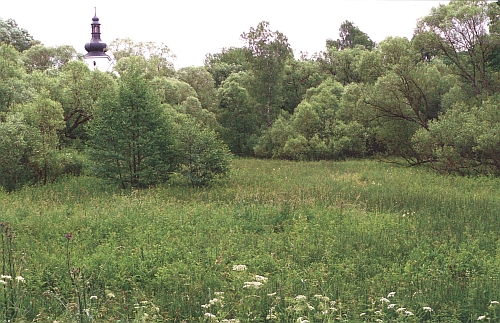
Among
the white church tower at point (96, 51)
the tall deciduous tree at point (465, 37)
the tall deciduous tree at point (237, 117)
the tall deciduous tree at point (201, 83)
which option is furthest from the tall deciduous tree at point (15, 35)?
the tall deciduous tree at point (465, 37)

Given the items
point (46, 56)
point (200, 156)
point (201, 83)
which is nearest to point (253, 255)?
point (200, 156)

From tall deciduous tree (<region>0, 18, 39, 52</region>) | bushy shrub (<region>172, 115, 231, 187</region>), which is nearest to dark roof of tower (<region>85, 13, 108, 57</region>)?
tall deciduous tree (<region>0, 18, 39, 52</region>)

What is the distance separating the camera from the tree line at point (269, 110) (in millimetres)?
18609

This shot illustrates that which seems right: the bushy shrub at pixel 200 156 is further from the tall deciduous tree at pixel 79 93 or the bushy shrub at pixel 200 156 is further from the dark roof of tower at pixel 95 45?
the dark roof of tower at pixel 95 45

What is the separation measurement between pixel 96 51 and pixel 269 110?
97.3 ft

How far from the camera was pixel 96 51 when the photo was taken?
5688 cm

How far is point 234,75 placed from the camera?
4003cm

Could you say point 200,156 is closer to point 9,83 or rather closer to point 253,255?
point 253,255

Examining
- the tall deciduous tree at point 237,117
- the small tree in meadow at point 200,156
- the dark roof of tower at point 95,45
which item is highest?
the dark roof of tower at point 95,45

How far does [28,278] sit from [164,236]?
325cm

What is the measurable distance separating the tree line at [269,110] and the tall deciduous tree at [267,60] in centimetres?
8

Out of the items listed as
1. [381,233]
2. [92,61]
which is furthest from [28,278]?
[92,61]

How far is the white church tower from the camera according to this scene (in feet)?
169

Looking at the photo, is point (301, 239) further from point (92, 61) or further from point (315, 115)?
point (92, 61)
